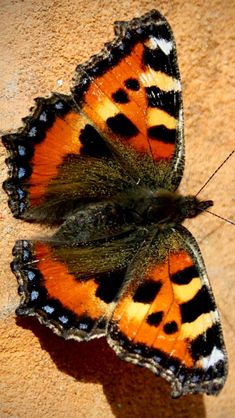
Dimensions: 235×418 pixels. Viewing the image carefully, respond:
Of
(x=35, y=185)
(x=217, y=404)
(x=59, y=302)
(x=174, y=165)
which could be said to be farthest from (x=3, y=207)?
(x=217, y=404)

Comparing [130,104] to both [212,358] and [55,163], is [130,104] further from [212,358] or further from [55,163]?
[212,358]

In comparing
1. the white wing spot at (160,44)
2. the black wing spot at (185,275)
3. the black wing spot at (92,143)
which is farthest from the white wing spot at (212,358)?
the white wing spot at (160,44)

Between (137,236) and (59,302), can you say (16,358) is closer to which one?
(59,302)

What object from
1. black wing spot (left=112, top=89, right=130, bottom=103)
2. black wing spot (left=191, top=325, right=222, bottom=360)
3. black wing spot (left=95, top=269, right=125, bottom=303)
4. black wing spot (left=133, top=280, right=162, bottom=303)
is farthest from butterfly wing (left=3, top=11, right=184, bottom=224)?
black wing spot (left=191, top=325, right=222, bottom=360)

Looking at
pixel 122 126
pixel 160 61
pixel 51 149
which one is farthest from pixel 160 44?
pixel 51 149

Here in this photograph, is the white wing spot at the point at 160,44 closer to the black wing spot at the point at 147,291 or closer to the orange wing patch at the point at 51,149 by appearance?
the orange wing patch at the point at 51,149

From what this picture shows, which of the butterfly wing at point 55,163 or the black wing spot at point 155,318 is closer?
the black wing spot at point 155,318
